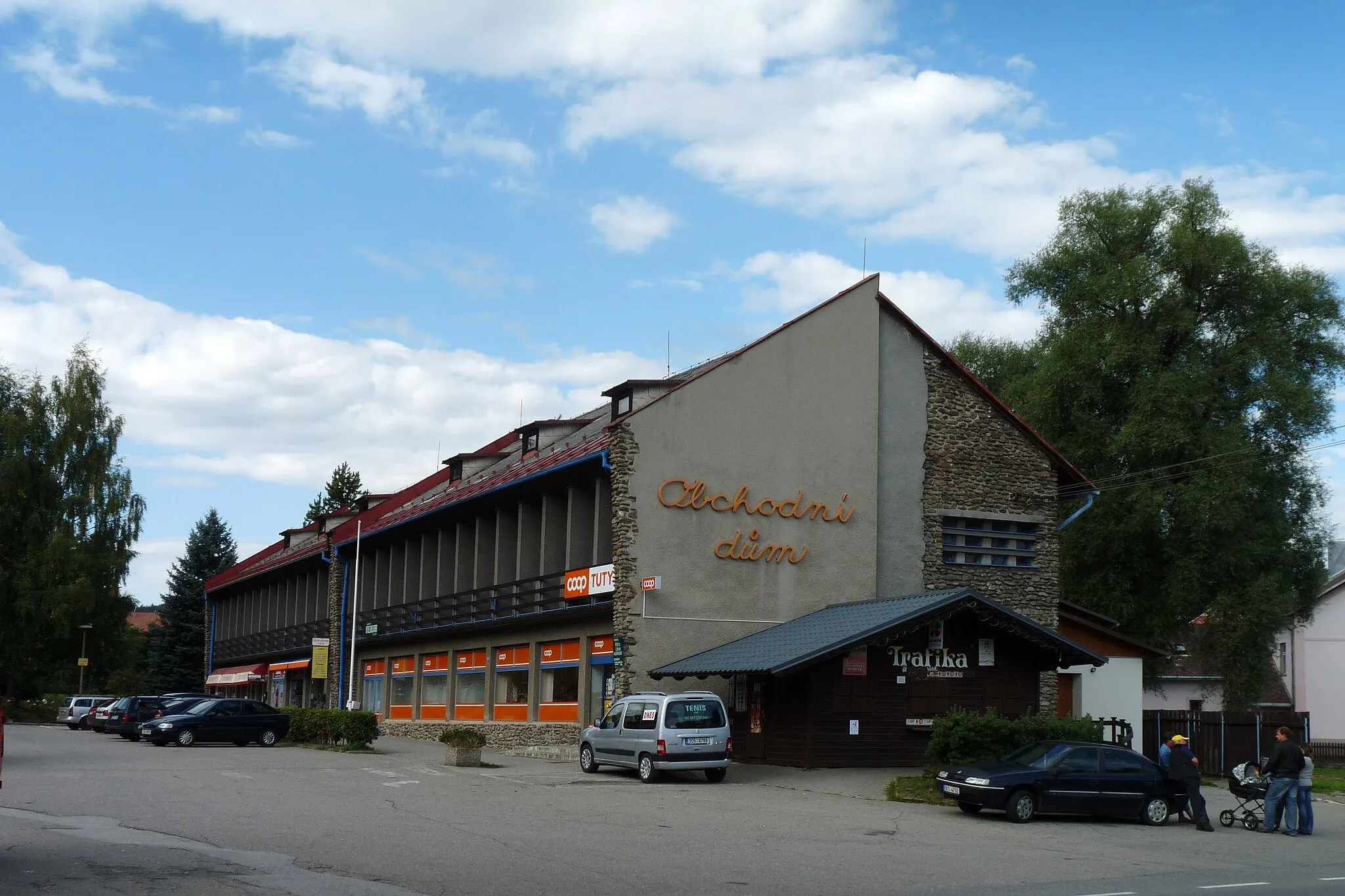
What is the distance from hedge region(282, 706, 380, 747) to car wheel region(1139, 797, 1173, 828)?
2150 cm

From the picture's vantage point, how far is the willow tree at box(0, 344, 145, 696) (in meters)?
55.7

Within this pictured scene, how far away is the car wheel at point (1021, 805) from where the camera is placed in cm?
2139

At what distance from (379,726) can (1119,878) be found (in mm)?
38061

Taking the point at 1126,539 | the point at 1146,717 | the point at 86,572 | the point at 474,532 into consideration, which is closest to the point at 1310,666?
the point at 1126,539

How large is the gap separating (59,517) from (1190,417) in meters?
43.9

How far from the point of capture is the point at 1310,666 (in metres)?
63.7

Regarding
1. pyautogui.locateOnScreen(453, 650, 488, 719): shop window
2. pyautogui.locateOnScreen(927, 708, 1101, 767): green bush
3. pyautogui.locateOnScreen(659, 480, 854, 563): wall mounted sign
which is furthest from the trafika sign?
pyautogui.locateOnScreen(927, 708, 1101, 767): green bush

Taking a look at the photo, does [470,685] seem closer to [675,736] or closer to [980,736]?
[675,736]

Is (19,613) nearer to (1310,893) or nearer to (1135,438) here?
(1135,438)

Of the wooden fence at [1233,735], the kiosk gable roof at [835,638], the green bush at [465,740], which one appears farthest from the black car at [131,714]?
the wooden fence at [1233,735]

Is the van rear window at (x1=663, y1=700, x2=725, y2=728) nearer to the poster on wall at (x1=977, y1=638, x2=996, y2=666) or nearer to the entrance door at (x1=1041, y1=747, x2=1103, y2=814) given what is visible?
the poster on wall at (x1=977, y1=638, x2=996, y2=666)

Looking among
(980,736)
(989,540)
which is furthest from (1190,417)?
(980,736)

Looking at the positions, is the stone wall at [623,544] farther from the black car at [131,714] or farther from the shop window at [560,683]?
the black car at [131,714]

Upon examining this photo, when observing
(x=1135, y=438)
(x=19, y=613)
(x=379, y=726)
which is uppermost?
(x=1135, y=438)
